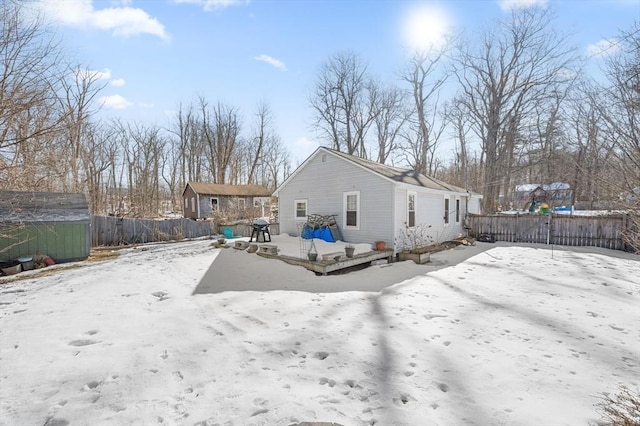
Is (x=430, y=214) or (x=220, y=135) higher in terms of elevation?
(x=220, y=135)

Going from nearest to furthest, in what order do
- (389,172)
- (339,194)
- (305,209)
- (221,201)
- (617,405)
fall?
(617,405), (389,172), (339,194), (305,209), (221,201)

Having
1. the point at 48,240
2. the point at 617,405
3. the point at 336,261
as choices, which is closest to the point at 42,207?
the point at 48,240

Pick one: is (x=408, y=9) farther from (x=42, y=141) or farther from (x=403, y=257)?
(x=42, y=141)

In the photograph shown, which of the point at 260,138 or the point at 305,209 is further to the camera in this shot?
the point at 260,138

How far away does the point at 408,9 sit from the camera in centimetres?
1089

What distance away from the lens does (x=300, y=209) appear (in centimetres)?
1273

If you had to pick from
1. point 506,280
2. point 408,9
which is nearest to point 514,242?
point 506,280

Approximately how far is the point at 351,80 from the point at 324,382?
2723 centimetres

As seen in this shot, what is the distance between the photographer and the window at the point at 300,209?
12.5 metres

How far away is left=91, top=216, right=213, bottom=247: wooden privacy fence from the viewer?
41.0ft

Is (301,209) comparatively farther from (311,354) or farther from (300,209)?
(311,354)

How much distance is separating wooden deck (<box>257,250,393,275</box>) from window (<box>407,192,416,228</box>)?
1.75 m

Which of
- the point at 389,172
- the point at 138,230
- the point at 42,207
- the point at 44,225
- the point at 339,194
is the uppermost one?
the point at 389,172

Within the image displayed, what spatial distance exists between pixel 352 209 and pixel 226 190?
1872 centimetres
